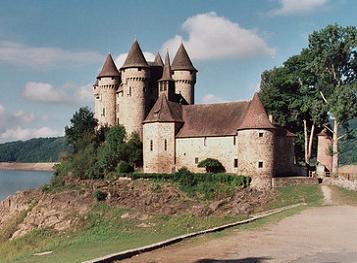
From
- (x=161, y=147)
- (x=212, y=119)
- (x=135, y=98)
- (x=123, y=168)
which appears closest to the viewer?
(x=161, y=147)

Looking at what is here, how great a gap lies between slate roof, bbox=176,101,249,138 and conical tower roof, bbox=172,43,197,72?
25.5 feet

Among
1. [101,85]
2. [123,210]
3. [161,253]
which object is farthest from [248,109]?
[161,253]

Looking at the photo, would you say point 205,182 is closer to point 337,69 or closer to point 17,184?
point 337,69

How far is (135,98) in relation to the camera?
59.0 m

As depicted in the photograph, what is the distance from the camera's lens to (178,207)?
142 ft

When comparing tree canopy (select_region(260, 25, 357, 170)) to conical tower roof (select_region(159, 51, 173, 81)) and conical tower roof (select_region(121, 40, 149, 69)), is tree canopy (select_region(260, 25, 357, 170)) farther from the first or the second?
conical tower roof (select_region(121, 40, 149, 69))

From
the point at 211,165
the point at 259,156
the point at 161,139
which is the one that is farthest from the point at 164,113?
the point at 259,156

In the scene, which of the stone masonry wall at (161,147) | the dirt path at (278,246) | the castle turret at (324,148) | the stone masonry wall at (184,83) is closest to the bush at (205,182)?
the stone masonry wall at (161,147)

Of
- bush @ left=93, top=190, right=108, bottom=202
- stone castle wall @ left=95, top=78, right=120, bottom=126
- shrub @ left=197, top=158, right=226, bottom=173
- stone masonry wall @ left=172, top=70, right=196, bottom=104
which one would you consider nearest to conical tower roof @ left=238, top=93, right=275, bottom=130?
shrub @ left=197, top=158, right=226, bottom=173

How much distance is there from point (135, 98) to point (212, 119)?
414 inches

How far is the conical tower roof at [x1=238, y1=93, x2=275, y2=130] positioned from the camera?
4691cm

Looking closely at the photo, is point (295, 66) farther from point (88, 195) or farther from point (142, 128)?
point (88, 195)

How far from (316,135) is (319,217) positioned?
3533 centimetres

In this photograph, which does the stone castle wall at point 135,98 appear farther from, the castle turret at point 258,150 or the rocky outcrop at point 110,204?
the castle turret at point 258,150
